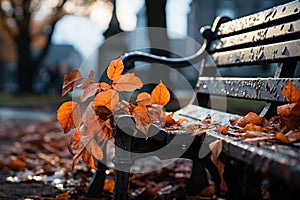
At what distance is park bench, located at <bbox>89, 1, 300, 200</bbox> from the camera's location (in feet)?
4.17

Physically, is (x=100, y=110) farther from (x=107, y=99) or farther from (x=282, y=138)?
(x=282, y=138)

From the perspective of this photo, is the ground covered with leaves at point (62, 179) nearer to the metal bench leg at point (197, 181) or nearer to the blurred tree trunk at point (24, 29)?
the metal bench leg at point (197, 181)

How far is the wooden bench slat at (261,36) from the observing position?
226 cm

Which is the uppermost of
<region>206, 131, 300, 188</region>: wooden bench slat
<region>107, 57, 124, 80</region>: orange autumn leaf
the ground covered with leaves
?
<region>107, 57, 124, 80</region>: orange autumn leaf

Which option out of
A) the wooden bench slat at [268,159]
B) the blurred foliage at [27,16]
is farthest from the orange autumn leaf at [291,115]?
the blurred foliage at [27,16]

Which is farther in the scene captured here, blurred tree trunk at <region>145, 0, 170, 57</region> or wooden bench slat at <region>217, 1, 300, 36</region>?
blurred tree trunk at <region>145, 0, 170, 57</region>

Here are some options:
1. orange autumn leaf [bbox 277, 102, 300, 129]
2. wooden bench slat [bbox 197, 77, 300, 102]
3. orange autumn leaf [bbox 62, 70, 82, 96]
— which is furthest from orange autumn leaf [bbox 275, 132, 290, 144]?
orange autumn leaf [bbox 62, 70, 82, 96]

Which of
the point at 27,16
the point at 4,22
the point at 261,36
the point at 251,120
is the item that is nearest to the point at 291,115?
the point at 251,120

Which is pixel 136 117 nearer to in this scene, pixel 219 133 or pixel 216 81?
pixel 219 133

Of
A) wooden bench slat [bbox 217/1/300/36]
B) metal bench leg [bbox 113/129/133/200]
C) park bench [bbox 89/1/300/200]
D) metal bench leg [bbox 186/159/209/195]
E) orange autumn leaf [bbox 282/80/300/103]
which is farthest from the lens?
metal bench leg [bbox 186/159/209/195]

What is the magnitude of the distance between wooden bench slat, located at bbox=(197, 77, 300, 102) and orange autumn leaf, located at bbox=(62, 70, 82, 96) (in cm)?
86

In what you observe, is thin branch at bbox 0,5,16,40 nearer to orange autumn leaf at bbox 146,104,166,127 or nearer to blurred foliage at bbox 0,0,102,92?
blurred foliage at bbox 0,0,102,92

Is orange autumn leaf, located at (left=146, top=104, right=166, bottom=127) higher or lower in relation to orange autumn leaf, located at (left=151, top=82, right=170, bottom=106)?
lower

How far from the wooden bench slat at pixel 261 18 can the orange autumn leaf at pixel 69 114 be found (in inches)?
42.0
